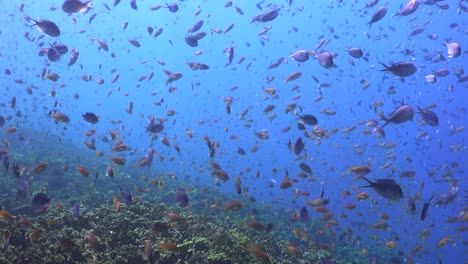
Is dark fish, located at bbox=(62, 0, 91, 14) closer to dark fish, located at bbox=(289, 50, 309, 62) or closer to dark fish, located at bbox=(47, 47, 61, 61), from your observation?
dark fish, located at bbox=(47, 47, 61, 61)

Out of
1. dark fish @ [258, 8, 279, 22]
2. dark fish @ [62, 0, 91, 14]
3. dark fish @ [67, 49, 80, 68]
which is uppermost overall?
dark fish @ [62, 0, 91, 14]

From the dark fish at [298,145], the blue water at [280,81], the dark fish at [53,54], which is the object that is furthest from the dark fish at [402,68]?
the blue water at [280,81]

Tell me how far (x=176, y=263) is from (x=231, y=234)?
176 centimetres

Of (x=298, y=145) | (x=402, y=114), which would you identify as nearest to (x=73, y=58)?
(x=298, y=145)

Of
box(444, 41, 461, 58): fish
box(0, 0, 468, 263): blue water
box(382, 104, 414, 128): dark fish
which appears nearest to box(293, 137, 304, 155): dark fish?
box(382, 104, 414, 128): dark fish

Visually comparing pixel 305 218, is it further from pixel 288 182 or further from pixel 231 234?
pixel 231 234

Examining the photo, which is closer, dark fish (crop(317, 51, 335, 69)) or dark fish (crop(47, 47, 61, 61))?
dark fish (crop(317, 51, 335, 69))

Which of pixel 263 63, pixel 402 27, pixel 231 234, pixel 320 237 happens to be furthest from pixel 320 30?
pixel 231 234

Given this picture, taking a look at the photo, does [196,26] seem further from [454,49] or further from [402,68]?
[454,49]

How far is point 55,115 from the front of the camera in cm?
A: 1019

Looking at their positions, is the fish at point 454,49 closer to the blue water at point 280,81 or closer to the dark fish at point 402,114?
the dark fish at point 402,114

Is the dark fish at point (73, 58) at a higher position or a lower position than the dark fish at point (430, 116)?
higher

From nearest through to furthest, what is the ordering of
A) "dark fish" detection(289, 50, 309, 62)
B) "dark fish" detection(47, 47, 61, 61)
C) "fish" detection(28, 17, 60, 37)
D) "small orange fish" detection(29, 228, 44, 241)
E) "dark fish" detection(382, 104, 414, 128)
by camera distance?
"small orange fish" detection(29, 228, 44, 241), "dark fish" detection(382, 104, 414, 128), "fish" detection(28, 17, 60, 37), "dark fish" detection(47, 47, 61, 61), "dark fish" detection(289, 50, 309, 62)

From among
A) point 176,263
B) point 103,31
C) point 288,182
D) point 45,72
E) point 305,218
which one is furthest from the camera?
point 103,31
